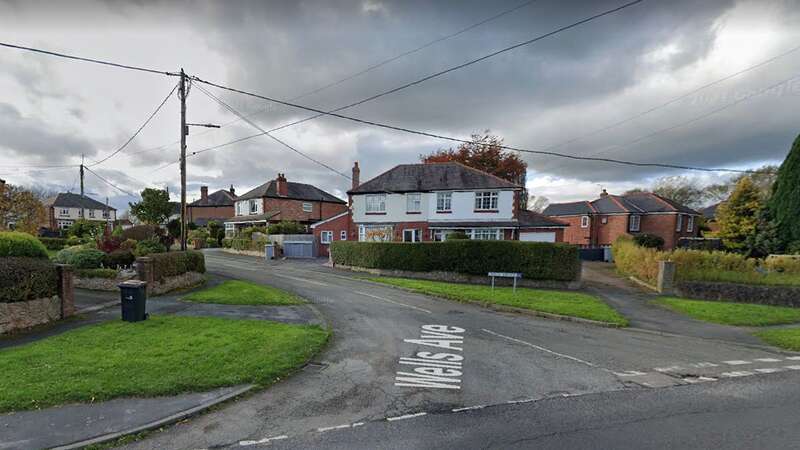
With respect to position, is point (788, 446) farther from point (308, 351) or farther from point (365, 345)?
point (308, 351)

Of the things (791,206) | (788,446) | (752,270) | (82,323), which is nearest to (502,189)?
(752,270)

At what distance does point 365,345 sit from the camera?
765cm

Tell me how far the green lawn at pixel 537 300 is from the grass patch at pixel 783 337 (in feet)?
10.6

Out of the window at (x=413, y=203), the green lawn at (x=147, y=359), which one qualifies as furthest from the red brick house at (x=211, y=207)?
the green lawn at (x=147, y=359)

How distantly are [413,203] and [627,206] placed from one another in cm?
2567

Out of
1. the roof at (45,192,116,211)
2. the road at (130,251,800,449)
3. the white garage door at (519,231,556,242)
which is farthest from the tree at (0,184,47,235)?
the roof at (45,192,116,211)

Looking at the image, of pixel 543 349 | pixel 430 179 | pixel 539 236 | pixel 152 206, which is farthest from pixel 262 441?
pixel 152 206

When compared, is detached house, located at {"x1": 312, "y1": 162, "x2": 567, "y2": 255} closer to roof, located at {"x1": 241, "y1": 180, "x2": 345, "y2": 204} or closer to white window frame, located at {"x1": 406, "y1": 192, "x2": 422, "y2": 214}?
white window frame, located at {"x1": 406, "y1": 192, "x2": 422, "y2": 214}

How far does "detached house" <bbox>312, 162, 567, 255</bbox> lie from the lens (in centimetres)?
2661

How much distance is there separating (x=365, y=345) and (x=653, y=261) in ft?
54.4

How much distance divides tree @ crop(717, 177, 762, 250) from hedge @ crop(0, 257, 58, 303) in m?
38.3

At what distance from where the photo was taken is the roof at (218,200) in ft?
193

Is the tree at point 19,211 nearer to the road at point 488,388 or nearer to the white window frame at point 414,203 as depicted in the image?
the road at point 488,388

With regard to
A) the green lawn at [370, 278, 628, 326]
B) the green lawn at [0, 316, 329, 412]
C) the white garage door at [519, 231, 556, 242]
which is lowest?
the green lawn at [370, 278, 628, 326]
